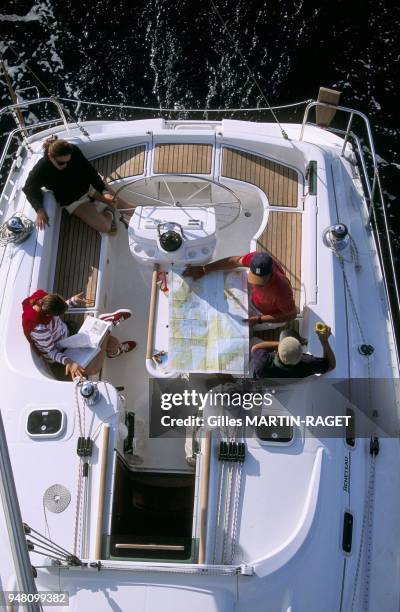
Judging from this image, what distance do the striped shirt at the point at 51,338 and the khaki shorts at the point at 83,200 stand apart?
1096mm

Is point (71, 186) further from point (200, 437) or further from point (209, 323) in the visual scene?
point (200, 437)

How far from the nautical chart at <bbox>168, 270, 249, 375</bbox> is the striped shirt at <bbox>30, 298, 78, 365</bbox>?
2.56 ft

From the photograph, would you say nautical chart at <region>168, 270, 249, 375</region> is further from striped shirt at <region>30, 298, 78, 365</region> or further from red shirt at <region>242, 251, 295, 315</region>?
striped shirt at <region>30, 298, 78, 365</region>

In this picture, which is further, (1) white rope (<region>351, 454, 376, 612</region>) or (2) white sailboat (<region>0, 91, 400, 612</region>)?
(1) white rope (<region>351, 454, 376, 612</region>)

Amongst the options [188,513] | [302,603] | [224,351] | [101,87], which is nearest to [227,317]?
[224,351]

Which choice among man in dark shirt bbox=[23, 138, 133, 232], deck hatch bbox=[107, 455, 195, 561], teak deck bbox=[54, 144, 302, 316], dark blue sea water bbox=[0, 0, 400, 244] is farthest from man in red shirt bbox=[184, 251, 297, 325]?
dark blue sea water bbox=[0, 0, 400, 244]

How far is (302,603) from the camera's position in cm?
423

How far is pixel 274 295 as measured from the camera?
471 cm

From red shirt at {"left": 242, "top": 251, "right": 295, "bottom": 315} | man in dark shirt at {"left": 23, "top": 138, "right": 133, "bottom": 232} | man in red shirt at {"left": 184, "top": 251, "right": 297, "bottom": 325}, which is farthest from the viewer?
man in dark shirt at {"left": 23, "top": 138, "right": 133, "bottom": 232}

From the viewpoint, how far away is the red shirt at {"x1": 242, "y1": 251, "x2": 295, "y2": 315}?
468cm

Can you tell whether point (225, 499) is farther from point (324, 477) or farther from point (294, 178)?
point (294, 178)

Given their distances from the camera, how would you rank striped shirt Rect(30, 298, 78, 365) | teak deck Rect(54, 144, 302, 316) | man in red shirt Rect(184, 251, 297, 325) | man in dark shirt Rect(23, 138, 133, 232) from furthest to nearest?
Result: teak deck Rect(54, 144, 302, 316) < man in dark shirt Rect(23, 138, 133, 232) < striped shirt Rect(30, 298, 78, 365) < man in red shirt Rect(184, 251, 297, 325)

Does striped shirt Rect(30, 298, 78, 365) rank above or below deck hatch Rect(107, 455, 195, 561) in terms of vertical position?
above

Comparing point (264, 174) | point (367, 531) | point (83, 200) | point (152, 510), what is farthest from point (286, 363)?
point (83, 200)
